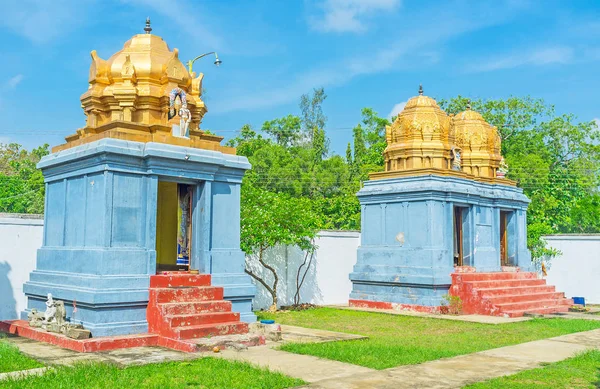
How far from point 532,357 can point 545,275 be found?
13.4m

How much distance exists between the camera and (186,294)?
35.2ft

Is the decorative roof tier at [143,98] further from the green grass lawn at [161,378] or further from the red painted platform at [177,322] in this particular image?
the green grass lawn at [161,378]

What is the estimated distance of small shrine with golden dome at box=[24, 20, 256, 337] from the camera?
34.1 ft

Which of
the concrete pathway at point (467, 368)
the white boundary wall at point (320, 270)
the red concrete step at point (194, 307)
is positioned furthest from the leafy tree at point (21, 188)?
the concrete pathway at point (467, 368)

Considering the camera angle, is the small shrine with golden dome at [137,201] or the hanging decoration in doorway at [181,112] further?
the hanging decoration in doorway at [181,112]

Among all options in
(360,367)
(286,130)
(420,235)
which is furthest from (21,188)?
(360,367)

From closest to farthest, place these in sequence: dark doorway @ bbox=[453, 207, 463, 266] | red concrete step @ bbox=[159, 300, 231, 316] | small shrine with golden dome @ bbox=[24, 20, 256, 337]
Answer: red concrete step @ bbox=[159, 300, 231, 316] < small shrine with golden dome @ bbox=[24, 20, 256, 337] < dark doorway @ bbox=[453, 207, 463, 266]

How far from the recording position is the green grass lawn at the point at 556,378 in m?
7.41

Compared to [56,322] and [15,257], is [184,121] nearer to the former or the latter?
[56,322]

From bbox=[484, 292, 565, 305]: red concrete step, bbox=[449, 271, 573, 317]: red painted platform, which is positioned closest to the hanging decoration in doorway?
bbox=[449, 271, 573, 317]: red painted platform

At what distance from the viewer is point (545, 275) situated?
71.6 feet

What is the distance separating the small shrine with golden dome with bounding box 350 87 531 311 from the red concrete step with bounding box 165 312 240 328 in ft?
25.1

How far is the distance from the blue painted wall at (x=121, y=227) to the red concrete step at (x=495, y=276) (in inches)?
292

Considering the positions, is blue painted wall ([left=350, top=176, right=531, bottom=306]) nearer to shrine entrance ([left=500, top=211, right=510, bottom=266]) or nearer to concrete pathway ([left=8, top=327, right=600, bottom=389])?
shrine entrance ([left=500, top=211, right=510, bottom=266])
